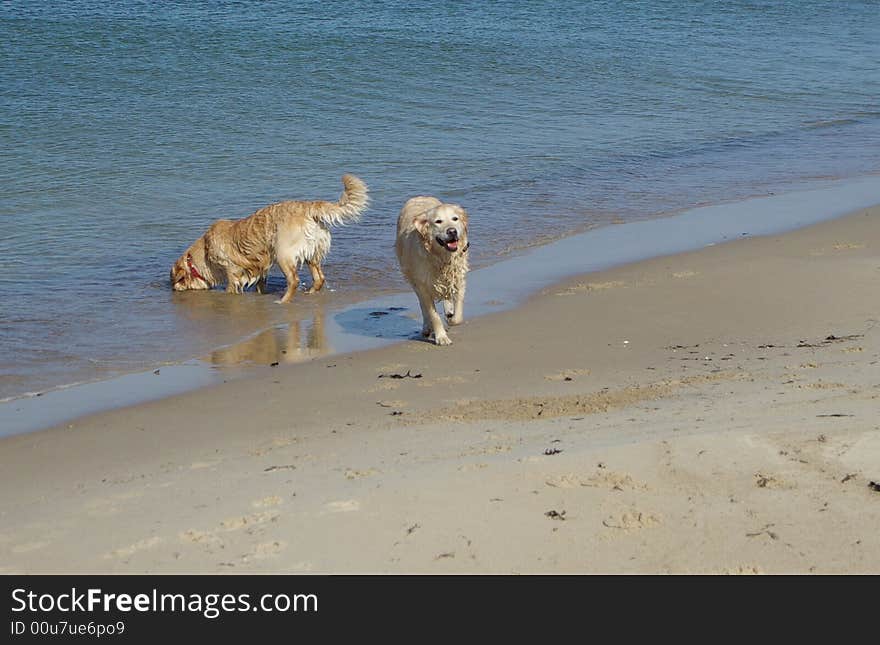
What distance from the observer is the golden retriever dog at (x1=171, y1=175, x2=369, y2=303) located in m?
10.3

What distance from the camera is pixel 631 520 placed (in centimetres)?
423

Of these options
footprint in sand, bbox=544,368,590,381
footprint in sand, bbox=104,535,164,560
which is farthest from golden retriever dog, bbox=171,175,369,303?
footprint in sand, bbox=104,535,164,560

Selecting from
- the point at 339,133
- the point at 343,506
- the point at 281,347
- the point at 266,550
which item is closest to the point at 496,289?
the point at 281,347

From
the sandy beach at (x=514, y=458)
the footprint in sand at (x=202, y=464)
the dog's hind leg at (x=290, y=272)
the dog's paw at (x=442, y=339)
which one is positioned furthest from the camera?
the dog's hind leg at (x=290, y=272)

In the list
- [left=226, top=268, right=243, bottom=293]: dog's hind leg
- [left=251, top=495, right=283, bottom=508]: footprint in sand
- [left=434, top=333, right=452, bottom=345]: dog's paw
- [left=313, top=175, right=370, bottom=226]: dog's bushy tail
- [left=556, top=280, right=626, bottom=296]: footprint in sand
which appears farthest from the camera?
[left=226, top=268, right=243, bottom=293]: dog's hind leg

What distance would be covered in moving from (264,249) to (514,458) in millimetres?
5890

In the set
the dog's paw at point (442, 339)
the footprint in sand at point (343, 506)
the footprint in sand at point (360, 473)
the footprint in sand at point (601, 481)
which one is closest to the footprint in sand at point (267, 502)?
the footprint in sand at point (343, 506)

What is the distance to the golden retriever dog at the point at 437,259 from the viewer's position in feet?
26.3

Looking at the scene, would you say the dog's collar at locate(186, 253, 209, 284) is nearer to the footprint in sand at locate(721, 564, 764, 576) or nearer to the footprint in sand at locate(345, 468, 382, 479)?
the footprint in sand at locate(345, 468, 382, 479)

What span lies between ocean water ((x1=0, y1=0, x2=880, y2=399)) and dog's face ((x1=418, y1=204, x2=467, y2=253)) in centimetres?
126

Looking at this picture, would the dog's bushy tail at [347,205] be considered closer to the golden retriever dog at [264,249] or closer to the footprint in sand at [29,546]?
the golden retriever dog at [264,249]

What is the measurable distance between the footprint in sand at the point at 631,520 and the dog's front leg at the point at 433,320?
389 cm

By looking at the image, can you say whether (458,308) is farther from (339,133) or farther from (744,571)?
(339,133)

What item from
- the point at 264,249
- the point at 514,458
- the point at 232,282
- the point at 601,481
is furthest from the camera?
the point at 232,282
